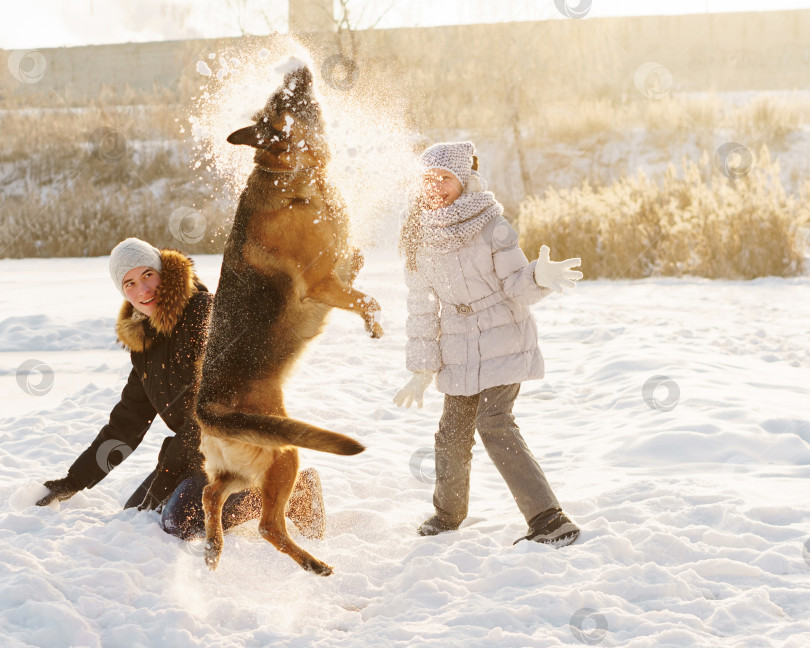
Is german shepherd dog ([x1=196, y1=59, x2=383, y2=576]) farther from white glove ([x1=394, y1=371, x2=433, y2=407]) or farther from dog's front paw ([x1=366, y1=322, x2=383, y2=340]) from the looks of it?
white glove ([x1=394, y1=371, x2=433, y2=407])

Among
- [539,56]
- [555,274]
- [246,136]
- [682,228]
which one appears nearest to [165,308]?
[246,136]

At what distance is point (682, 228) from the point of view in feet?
40.2

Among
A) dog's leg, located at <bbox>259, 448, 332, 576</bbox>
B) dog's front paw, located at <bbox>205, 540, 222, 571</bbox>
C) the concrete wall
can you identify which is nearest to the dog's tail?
dog's leg, located at <bbox>259, 448, 332, 576</bbox>

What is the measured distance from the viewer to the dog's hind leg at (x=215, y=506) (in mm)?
3055

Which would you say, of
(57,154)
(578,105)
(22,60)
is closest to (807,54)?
(578,105)

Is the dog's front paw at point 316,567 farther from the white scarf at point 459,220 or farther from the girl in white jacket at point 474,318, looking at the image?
the white scarf at point 459,220

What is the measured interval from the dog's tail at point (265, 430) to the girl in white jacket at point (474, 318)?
0.99 meters

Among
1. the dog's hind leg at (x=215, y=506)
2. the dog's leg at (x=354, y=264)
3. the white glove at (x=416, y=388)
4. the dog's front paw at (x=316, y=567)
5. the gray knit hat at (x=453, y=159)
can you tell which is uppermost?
the gray knit hat at (x=453, y=159)

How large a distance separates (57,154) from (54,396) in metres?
19.0

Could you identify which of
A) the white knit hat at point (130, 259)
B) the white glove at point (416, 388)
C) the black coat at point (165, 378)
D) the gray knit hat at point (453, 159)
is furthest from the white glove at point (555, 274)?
the white knit hat at point (130, 259)

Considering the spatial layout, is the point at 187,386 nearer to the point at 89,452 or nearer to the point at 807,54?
the point at 89,452

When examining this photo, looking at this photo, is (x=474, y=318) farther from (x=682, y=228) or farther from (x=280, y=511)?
(x=682, y=228)

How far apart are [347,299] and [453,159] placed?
112 centimetres

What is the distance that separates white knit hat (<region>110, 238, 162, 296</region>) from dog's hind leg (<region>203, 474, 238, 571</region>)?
115cm
